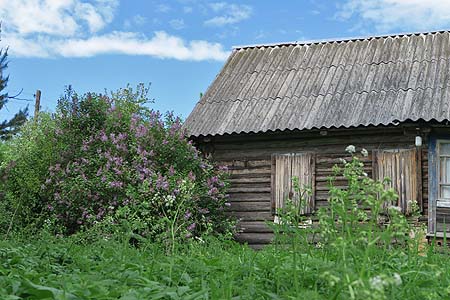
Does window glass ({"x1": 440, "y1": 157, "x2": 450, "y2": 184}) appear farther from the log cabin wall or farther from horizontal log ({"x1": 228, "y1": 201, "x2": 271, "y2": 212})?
horizontal log ({"x1": 228, "y1": 201, "x2": 271, "y2": 212})

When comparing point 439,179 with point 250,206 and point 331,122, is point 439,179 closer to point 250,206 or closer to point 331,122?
point 331,122

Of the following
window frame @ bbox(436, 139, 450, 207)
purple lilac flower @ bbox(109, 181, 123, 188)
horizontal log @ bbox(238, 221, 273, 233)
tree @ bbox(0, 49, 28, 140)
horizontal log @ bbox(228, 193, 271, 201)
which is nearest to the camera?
window frame @ bbox(436, 139, 450, 207)

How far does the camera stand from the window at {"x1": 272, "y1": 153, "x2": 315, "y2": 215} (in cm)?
1326

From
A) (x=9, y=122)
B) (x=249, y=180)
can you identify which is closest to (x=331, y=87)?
(x=249, y=180)

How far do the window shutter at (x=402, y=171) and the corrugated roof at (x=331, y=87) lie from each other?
76 cm

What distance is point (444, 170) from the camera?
12.3m

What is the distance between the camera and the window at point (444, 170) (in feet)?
40.0

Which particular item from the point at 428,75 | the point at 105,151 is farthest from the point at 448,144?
the point at 105,151

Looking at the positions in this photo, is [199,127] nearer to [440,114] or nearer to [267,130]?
[267,130]

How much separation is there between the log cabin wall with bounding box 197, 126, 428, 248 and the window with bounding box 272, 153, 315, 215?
0.41ft

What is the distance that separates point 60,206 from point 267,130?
4471 millimetres

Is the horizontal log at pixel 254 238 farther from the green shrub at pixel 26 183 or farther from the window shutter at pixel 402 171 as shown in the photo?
the green shrub at pixel 26 183

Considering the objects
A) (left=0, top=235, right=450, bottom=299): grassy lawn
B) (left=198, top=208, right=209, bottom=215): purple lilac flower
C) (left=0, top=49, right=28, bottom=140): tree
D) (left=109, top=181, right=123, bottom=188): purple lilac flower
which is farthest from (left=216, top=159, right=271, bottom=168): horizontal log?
(left=0, top=49, right=28, bottom=140): tree

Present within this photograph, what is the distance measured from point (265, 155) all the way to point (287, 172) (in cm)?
64
